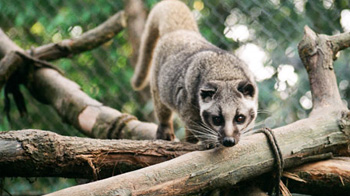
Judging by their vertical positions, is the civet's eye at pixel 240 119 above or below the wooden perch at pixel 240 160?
below

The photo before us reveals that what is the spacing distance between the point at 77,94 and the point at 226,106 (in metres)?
1.56

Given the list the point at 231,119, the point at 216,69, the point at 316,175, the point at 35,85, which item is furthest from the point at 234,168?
the point at 35,85

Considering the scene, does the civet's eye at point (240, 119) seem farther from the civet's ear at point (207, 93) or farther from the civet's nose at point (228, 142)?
the civet's nose at point (228, 142)

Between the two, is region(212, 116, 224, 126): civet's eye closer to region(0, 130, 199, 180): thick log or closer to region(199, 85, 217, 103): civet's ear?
region(199, 85, 217, 103): civet's ear

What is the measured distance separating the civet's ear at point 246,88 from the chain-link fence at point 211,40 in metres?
0.43

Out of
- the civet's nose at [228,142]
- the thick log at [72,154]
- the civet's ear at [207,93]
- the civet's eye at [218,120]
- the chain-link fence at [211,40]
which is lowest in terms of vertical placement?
the chain-link fence at [211,40]

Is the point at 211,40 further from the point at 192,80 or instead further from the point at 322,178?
the point at 322,178

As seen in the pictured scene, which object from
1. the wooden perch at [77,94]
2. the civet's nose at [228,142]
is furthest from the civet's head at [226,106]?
the wooden perch at [77,94]

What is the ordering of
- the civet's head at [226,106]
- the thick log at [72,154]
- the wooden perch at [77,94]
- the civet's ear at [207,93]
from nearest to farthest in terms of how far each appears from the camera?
1. the thick log at [72,154]
2. the civet's head at [226,106]
3. the civet's ear at [207,93]
4. the wooden perch at [77,94]

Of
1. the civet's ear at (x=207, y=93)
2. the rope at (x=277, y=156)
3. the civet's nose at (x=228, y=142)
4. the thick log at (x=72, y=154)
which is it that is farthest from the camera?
the civet's ear at (x=207, y=93)

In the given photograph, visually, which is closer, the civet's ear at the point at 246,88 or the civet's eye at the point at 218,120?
the civet's eye at the point at 218,120

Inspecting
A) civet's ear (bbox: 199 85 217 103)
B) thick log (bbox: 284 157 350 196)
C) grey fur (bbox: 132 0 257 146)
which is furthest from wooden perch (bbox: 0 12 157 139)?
thick log (bbox: 284 157 350 196)

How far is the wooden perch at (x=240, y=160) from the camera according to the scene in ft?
4.86

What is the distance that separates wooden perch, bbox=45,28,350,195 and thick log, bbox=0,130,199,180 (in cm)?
18
